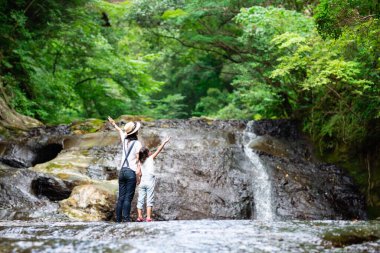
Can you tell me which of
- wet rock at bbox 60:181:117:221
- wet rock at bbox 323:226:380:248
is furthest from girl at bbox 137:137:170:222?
wet rock at bbox 323:226:380:248

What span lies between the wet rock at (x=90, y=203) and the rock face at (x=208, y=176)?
21 millimetres

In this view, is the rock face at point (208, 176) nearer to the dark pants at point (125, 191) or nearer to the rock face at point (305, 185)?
the rock face at point (305, 185)

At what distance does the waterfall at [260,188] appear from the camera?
994 centimetres

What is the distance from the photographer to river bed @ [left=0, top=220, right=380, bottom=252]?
4.44 meters

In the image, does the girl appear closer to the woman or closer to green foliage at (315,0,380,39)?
the woman

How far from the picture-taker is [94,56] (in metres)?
16.3

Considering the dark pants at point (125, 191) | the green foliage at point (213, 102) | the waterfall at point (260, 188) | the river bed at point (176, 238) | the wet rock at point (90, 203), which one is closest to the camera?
the river bed at point (176, 238)

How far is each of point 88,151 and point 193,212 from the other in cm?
395

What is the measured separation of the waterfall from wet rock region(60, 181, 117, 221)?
3.56m

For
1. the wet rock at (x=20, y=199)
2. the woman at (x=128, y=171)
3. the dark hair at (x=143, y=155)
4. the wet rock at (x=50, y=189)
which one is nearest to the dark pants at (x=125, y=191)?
the woman at (x=128, y=171)

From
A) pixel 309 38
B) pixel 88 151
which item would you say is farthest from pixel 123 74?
pixel 309 38

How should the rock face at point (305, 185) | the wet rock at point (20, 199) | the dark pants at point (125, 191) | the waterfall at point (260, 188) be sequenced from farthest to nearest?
the rock face at point (305, 185) < the waterfall at point (260, 188) < the wet rock at point (20, 199) < the dark pants at point (125, 191)

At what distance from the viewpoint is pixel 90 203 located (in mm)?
8500

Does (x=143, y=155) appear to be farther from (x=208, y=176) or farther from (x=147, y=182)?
(x=208, y=176)
